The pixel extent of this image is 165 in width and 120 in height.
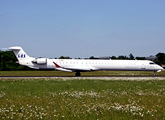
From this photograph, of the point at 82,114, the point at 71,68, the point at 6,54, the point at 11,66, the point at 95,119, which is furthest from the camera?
the point at 6,54

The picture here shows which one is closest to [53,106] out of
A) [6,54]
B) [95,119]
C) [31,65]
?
[95,119]

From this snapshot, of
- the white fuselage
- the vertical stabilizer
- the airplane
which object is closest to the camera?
the airplane

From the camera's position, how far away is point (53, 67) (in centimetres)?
3478

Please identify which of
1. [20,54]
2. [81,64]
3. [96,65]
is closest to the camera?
[96,65]

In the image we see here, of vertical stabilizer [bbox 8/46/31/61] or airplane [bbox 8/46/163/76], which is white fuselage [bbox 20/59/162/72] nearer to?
airplane [bbox 8/46/163/76]

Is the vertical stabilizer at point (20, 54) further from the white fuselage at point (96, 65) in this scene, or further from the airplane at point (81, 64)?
the white fuselage at point (96, 65)

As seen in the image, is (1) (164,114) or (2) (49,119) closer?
(2) (49,119)

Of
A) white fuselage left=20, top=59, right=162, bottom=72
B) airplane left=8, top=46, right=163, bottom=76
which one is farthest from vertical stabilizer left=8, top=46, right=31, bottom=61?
white fuselage left=20, top=59, right=162, bottom=72

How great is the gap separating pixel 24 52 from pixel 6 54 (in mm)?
55888

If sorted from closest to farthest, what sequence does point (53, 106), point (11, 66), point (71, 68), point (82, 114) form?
point (82, 114), point (53, 106), point (71, 68), point (11, 66)

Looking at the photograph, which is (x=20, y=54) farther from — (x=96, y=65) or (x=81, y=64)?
(x=96, y=65)

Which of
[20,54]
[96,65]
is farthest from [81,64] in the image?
[20,54]

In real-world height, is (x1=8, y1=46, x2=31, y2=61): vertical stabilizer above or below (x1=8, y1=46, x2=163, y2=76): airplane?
above

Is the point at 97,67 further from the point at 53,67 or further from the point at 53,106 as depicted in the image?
the point at 53,106
